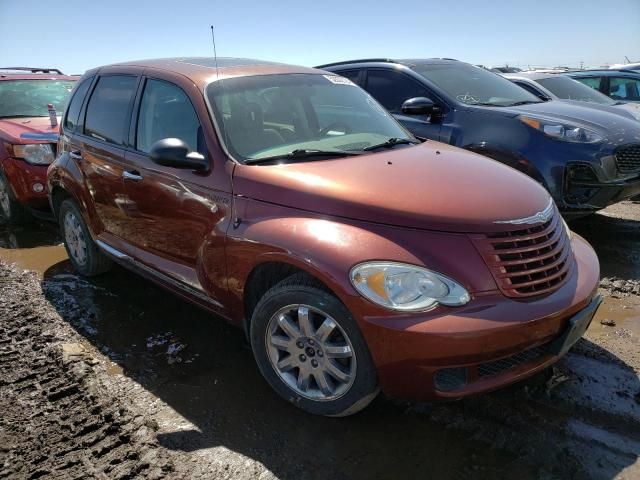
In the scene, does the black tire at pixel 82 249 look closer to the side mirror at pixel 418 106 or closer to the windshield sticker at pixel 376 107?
the windshield sticker at pixel 376 107

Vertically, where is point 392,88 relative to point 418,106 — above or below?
above

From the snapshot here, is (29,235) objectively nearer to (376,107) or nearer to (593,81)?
(376,107)

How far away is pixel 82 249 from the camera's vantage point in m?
4.61

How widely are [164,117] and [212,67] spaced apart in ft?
1.54

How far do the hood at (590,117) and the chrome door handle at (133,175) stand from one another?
11.5ft

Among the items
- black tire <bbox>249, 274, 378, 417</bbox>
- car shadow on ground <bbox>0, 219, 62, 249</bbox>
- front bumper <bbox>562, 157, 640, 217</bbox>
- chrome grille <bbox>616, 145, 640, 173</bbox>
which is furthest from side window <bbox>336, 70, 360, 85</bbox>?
black tire <bbox>249, 274, 378, 417</bbox>

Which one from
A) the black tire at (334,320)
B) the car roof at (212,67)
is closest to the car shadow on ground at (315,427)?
the black tire at (334,320)

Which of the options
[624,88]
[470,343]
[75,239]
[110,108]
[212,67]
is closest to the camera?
[470,343]

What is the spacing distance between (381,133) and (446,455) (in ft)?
6.85

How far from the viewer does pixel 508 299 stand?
90.1 inches

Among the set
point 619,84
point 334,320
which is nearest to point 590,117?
point 334,320

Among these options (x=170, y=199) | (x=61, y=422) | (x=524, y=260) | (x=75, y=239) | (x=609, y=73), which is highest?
(x=609, y=73)

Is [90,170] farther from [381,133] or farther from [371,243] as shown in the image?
[371,243]

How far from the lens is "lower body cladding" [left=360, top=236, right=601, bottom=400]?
2.18 m
